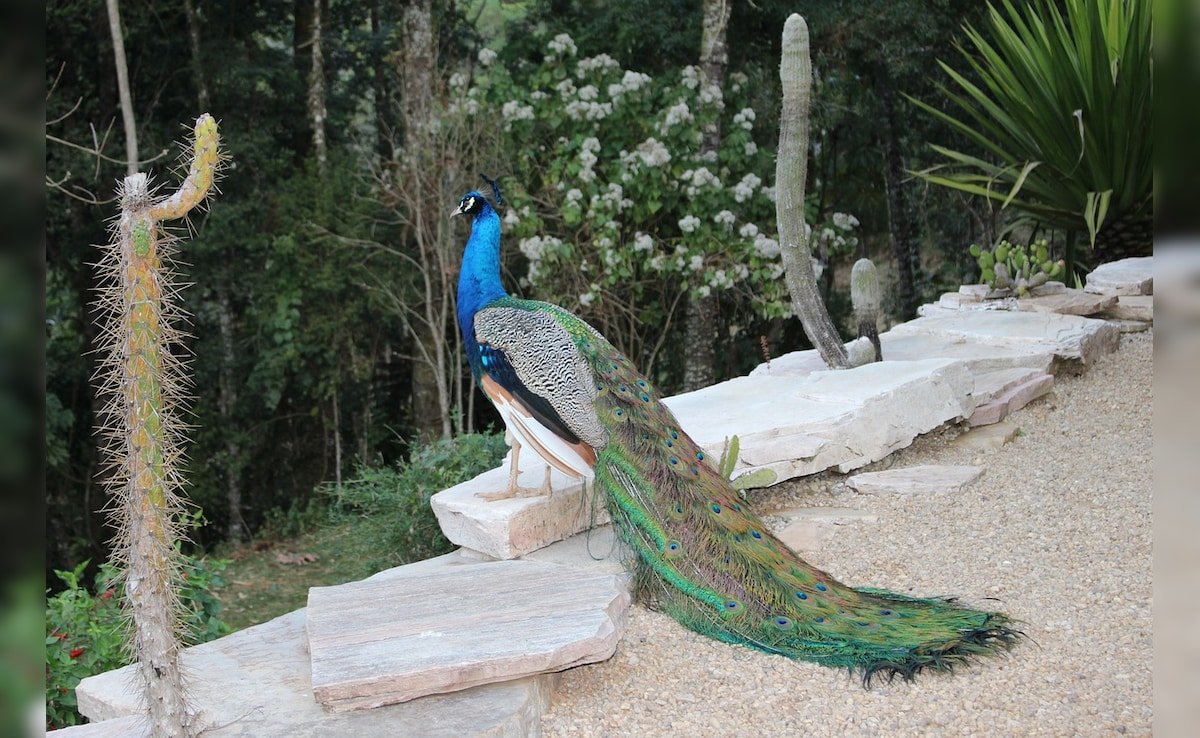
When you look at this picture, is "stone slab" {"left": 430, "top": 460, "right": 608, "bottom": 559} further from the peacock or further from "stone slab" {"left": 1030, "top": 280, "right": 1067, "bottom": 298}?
"stone slab" {"left": 1030, "top": 280, "right": 1067, "bottom": 298}

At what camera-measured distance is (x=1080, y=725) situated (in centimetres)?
289

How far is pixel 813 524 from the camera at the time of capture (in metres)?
4.39

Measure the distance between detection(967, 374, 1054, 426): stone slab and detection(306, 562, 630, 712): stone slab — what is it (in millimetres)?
2814

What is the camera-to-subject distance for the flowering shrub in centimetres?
777

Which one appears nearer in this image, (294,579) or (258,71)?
(294,579)

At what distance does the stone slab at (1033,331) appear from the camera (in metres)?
6.14

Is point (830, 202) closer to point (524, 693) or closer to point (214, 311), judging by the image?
point (214, 311)

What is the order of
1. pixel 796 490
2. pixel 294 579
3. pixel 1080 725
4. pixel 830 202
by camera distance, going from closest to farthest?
pixel 1080 725, pixel 796 490, pixel 294 579, pixel 830 202

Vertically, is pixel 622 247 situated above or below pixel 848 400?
above

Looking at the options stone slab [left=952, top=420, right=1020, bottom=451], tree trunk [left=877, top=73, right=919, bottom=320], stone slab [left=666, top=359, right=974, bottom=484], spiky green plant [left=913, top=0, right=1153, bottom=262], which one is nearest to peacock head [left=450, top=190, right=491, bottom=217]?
stone slab [left=666, top=359, right=974, bottom=484]
